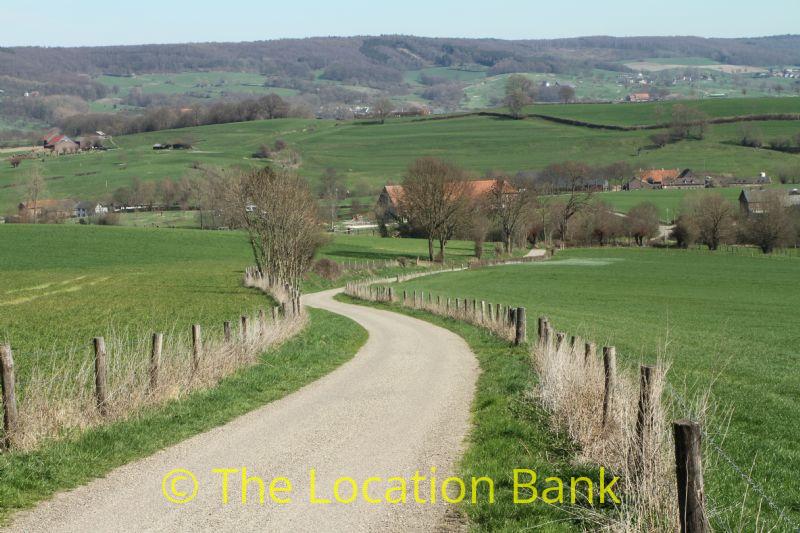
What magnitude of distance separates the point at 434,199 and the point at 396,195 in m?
25.1

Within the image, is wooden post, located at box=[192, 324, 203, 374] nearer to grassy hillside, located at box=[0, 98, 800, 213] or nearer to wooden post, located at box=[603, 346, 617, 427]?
wooden post, located at box=[603, 346, 617, 427]

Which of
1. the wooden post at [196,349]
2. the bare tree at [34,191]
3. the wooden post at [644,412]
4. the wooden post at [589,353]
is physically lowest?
the bare tree at [34,191]

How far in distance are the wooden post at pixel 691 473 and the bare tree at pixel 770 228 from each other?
299 ft

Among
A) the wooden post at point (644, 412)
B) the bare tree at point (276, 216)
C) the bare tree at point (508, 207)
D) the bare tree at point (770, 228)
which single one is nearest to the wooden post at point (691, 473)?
the wooden post at point (644, 412)

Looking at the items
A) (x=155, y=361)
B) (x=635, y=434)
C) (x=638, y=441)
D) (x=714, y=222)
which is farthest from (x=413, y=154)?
(x=638, y=441)

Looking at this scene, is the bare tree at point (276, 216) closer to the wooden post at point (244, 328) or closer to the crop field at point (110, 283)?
the crop field at point (110, 283)

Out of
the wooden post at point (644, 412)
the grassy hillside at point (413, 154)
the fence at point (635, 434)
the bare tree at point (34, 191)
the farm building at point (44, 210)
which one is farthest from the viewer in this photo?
the grassy hillside at point (413, 154)

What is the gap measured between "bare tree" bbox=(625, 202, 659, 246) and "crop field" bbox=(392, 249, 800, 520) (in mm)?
11391

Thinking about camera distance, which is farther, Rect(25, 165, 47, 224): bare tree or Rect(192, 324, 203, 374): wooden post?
Rect(25, 165, 47, 224): bare tree

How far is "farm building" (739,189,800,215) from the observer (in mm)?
102062

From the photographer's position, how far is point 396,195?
346ft

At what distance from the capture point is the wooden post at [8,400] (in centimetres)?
1159

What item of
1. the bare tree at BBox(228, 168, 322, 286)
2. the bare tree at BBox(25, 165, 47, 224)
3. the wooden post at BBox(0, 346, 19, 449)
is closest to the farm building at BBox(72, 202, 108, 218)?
the bare tree at BBox(25, 165, 47, 224)

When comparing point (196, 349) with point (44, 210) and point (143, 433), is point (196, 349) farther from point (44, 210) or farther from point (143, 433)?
point (44, 210)
